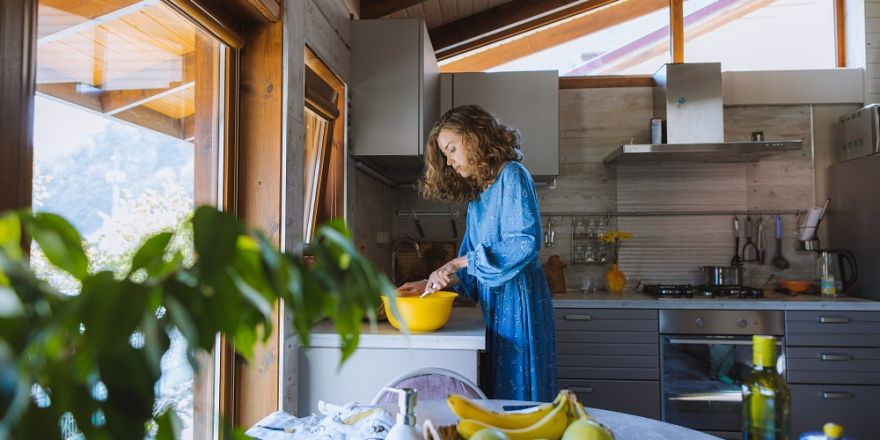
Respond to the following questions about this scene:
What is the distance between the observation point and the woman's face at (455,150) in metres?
1.91

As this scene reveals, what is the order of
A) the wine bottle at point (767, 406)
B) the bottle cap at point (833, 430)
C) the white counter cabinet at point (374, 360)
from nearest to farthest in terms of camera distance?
the bottle cap at point (833, 430)
the wine bottle at point (767, 406)
the white counter cabinet at point (374, 360)

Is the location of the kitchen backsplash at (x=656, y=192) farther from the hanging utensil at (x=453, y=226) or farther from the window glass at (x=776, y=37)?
the window glass at (x=776, y=37)

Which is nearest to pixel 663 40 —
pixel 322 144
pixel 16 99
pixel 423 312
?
pixel 322 144

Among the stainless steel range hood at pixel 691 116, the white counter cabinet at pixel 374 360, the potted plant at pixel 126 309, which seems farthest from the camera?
the stainless steel range hood at pixel 691 116

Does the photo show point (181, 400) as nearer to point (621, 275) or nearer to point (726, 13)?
point (621, 275)

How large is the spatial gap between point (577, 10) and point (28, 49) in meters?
3.38

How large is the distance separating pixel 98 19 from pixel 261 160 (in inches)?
25.9

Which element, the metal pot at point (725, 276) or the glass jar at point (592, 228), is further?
the glass jar at point (592, 228)

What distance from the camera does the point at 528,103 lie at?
10.3 ft

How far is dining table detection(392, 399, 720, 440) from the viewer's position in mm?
1015

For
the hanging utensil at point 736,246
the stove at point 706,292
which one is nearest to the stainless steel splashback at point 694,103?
the hanging utensil at point 736,246

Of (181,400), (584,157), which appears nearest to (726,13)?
(584,157)

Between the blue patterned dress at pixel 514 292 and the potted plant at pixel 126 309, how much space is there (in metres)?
1.43

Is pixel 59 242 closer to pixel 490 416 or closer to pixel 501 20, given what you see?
pixel 490 416
